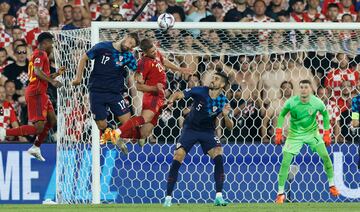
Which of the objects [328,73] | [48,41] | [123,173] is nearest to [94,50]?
[48,41]

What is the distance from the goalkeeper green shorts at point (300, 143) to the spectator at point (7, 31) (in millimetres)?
5532

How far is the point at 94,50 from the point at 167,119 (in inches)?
115

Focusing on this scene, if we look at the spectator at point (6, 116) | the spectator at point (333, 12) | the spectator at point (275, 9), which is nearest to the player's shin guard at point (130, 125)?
the spectator at point (6, 116)

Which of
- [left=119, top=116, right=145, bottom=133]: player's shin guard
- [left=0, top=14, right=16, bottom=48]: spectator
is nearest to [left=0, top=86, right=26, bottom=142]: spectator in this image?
[left=0, top=14, right=16, bottom=48]: spectator

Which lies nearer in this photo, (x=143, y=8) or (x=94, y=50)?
(x=94, y=50)

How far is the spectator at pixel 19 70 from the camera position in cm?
1753

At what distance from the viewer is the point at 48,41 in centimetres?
1574

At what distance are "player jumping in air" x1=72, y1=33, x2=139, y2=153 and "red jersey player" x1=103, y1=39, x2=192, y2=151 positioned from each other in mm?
335

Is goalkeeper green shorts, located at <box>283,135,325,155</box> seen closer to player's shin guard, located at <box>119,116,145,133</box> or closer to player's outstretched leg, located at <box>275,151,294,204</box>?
player's outstretched leg, located at <box>275,151,294,204</box>

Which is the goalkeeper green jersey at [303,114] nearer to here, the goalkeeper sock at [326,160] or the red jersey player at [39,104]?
the goalkeeper sock at [326,160]

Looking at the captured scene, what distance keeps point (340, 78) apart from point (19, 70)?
4.97 meters

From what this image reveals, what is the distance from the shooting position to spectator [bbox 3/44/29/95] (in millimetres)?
17531

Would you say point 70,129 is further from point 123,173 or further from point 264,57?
point 264,57

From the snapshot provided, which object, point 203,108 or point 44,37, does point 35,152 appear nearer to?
point 44,37
